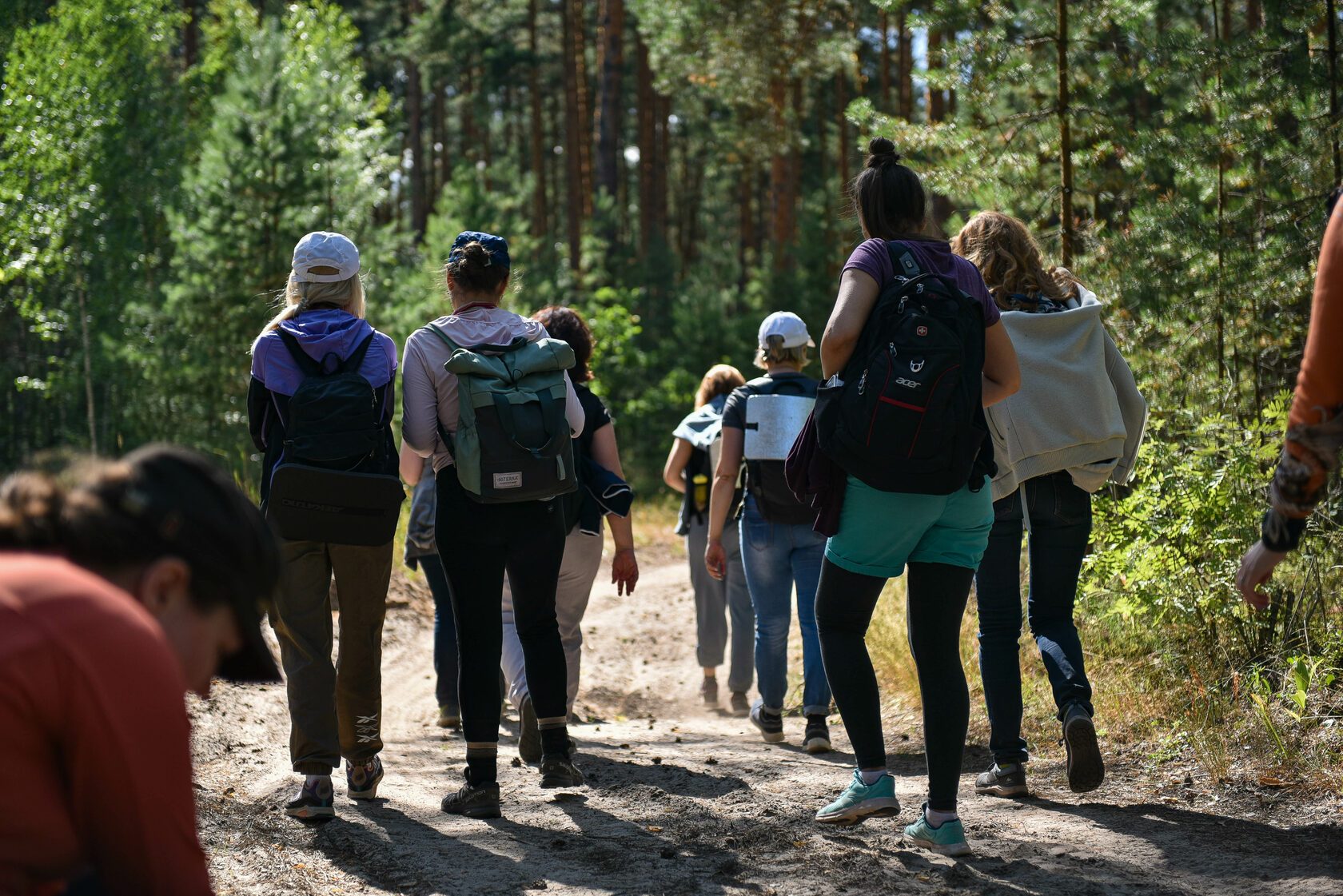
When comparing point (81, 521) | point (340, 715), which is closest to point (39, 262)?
point (340, 715)

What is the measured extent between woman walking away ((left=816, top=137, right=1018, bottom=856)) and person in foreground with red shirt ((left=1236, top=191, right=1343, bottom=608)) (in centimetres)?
99

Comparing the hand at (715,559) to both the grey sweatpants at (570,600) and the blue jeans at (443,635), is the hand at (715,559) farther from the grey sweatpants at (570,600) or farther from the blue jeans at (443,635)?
the blue jeans at (443,635)

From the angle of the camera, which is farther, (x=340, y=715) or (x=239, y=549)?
(x=340, y=715)

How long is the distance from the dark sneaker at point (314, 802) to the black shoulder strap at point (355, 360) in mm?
1518

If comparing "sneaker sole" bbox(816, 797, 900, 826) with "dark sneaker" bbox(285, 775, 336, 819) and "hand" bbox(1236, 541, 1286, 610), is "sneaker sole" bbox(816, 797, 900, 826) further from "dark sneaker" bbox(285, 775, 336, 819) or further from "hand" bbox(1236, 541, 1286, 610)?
"dark sneaker" bbox(285, 775, 336, 819)

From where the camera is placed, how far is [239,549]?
1498 millimetres

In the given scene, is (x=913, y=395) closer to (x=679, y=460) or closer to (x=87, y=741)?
(x=87, y=741)

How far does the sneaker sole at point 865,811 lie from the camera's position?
3.67 meters

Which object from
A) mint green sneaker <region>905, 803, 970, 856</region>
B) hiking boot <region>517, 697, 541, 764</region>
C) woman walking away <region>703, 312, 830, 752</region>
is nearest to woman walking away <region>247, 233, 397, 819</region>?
hiking boot <region>517, 697, 541, 764</region>

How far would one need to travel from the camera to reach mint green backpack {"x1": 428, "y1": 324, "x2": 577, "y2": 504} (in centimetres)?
414

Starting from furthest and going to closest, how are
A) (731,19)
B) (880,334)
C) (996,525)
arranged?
1. (731,19)
2. (996,525)
3. (880,334)

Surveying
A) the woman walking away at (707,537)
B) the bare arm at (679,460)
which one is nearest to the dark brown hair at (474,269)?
the woman walking away at (707,537)

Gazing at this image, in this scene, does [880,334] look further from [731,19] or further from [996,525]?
[731,19]

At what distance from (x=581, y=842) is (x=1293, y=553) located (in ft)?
12.5
